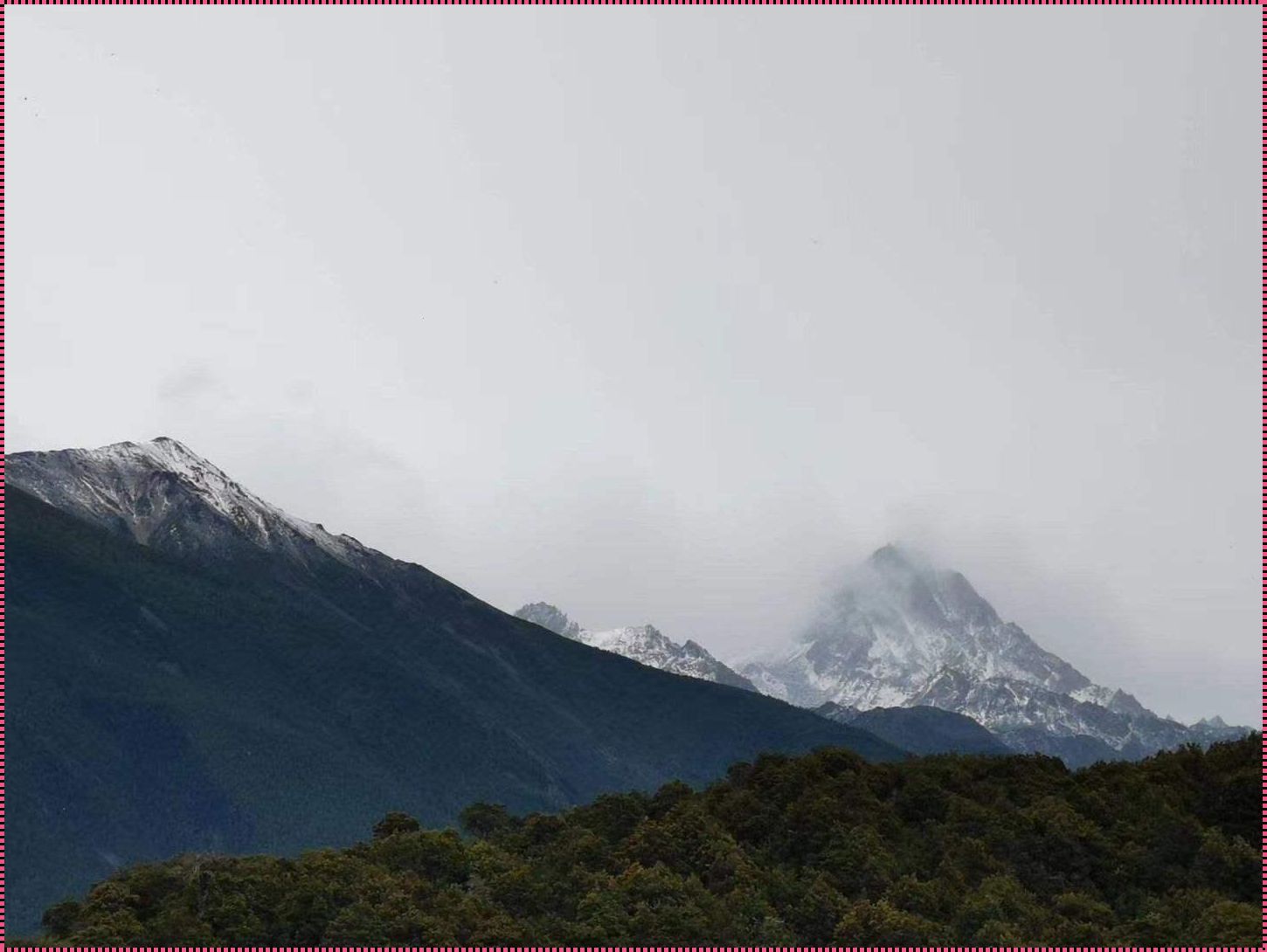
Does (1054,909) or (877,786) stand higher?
(877,786)

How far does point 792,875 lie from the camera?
14288 cm

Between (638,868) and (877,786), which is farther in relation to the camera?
(877,786)

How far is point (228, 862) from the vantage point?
141750 mm

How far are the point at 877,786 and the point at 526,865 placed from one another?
151ft

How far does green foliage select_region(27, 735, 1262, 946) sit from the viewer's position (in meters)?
124

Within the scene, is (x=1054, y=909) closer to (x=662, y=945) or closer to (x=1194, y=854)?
(x=1194, y=854)

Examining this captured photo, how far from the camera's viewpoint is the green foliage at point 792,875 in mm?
124188

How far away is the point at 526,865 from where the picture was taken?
141m

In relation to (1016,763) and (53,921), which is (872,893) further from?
(53,921)

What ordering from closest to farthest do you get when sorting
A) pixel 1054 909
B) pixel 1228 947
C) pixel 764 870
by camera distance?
pixel 1228 947
pixel 1054 909
pixel 764 870

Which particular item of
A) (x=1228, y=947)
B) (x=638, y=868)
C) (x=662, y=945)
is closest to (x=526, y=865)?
(x=638, y=868)

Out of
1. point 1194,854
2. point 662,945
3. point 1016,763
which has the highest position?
point 1016,763

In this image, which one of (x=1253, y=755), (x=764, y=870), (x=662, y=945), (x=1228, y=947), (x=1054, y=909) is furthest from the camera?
(x=1253, y=755)

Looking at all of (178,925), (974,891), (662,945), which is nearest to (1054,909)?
(974,891)
